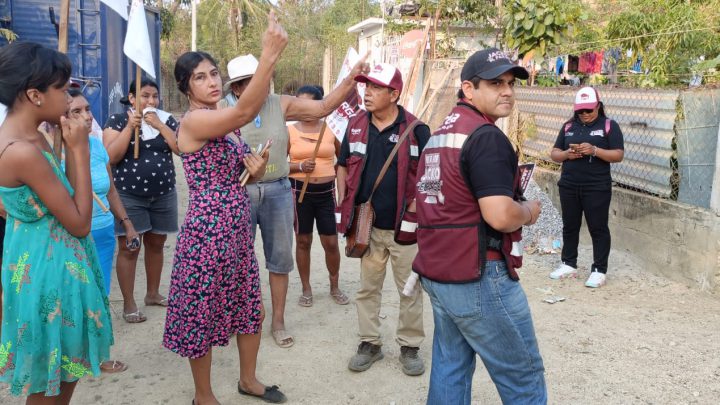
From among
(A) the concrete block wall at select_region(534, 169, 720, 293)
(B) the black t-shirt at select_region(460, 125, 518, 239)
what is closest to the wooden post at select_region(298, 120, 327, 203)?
(B) the black t-shirt at select_region(460, 125, 518, 239)

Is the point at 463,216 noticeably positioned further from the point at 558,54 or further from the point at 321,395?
the point at 558,54

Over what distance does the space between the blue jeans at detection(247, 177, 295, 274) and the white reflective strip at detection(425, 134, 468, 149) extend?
6.15ft

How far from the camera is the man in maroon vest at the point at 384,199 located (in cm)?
399

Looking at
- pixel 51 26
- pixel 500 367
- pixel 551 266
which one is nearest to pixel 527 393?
pixel 500 367

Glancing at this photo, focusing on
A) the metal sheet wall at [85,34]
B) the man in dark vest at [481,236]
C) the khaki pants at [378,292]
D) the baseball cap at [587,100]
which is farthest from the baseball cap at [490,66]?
the metal sheet wall at [85,34]

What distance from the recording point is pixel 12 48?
2.40 m

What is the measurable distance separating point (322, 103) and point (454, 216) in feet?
5.53

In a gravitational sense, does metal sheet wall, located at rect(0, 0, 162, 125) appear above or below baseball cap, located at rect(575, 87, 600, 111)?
above

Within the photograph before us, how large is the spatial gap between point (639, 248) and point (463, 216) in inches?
183

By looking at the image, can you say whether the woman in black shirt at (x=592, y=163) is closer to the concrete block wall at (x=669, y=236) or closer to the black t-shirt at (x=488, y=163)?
the concrete block wall at (x=669, y=236)

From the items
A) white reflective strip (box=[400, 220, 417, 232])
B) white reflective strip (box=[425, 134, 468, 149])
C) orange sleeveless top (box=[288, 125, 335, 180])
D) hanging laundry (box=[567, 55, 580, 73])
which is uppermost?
hanging laundry (box=[567, 55, 580, 73])

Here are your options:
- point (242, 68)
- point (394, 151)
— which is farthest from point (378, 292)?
point (242, 68)

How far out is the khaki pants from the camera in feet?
13.3

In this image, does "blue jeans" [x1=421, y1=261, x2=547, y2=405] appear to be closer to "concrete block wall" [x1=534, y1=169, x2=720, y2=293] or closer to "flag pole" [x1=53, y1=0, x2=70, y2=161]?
"flag pole" [x1=53, y1=0, x2=70, y2=161]
